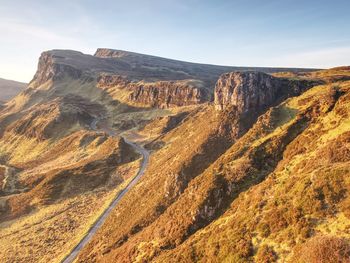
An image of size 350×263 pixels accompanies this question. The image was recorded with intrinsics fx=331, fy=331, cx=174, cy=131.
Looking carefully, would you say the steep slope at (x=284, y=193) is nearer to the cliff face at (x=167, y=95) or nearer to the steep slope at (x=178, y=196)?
the steep slope at (x=178, y=196)

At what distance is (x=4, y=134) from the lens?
163 meters

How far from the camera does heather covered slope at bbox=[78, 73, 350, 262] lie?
27.7m

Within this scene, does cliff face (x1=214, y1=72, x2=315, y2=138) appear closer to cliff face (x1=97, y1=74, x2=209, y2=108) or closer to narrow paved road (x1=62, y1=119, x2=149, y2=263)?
narrow paved road (x1=62, y1=119, x2=149, y2=263)

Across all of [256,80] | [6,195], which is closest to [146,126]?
[6,195]

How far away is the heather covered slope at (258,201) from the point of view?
27656mm

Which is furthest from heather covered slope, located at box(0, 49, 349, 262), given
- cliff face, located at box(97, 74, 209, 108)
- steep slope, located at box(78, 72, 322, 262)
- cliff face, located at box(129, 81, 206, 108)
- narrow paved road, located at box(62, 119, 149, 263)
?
cliff face, located at box(97, 74, 209, 108)

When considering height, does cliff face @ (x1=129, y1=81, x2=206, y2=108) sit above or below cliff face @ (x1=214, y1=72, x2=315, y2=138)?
below

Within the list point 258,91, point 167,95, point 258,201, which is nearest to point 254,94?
point 258,91

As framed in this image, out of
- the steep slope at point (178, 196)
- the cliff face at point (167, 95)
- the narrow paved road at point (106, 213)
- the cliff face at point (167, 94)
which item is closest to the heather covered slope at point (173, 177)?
the steep slope at point (178, 196)

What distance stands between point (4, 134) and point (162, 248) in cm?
14911

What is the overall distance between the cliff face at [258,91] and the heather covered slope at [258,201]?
8215 mm

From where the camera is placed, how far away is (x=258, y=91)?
A: 70812 millimetres

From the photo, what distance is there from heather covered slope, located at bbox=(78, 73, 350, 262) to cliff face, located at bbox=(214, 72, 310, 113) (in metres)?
8.21

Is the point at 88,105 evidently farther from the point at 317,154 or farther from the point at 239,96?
the point at 317,154
